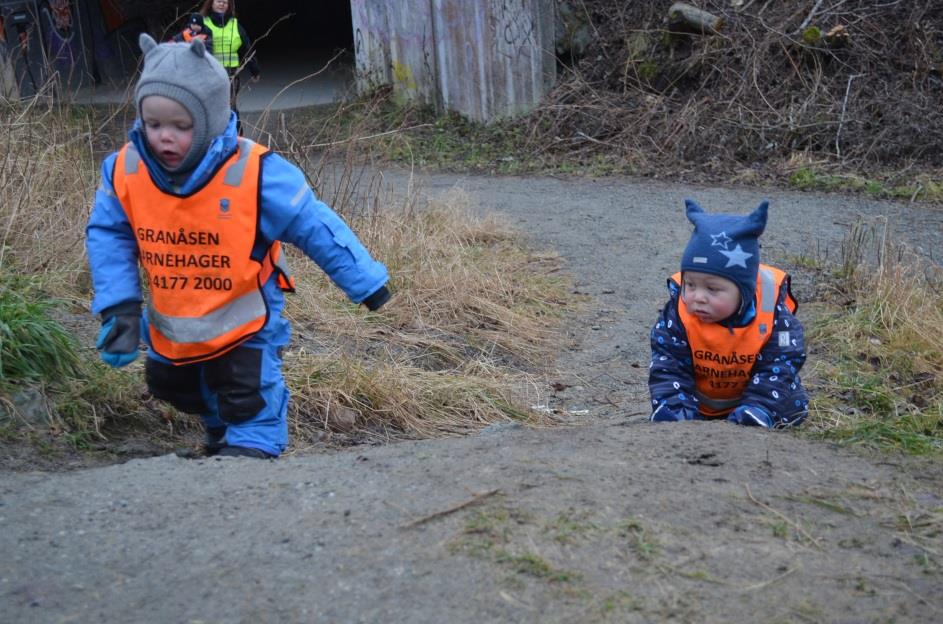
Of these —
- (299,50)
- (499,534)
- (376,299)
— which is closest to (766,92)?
(376,299)

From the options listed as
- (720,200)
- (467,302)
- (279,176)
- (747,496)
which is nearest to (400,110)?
(720,200)

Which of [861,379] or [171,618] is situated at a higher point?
[171,618]

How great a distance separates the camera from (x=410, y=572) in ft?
8.20

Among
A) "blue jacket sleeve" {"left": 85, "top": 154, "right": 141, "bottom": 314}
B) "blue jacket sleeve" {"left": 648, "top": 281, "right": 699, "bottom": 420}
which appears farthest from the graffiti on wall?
"blue jacket sleeve" {"left": 648, "top": 281, "right": 699, "bottom": 420}

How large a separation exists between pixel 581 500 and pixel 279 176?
5.12ft

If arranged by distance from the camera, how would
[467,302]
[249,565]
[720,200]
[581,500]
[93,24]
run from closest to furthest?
[249,565] < [581,500] < [467,302] < [720,200] < [93,24]

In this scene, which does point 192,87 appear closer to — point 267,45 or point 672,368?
point 672,368

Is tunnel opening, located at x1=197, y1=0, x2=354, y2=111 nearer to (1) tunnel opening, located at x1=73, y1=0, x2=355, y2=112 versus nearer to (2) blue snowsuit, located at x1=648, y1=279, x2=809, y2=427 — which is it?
(1) tunnel opening, located at x1=73, y1=0, x2=355, y2=112

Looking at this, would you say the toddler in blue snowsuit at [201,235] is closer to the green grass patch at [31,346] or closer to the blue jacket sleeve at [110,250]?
the blue jacket sleeve at [110,250]

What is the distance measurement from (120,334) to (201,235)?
0.43 m

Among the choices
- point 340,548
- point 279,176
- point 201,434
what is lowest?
point 201,434

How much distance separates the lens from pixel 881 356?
214 inches

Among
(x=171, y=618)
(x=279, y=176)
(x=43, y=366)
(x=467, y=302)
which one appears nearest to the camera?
(x=171, y=618)

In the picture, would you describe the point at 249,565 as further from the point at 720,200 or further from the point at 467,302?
the point at 720,200
